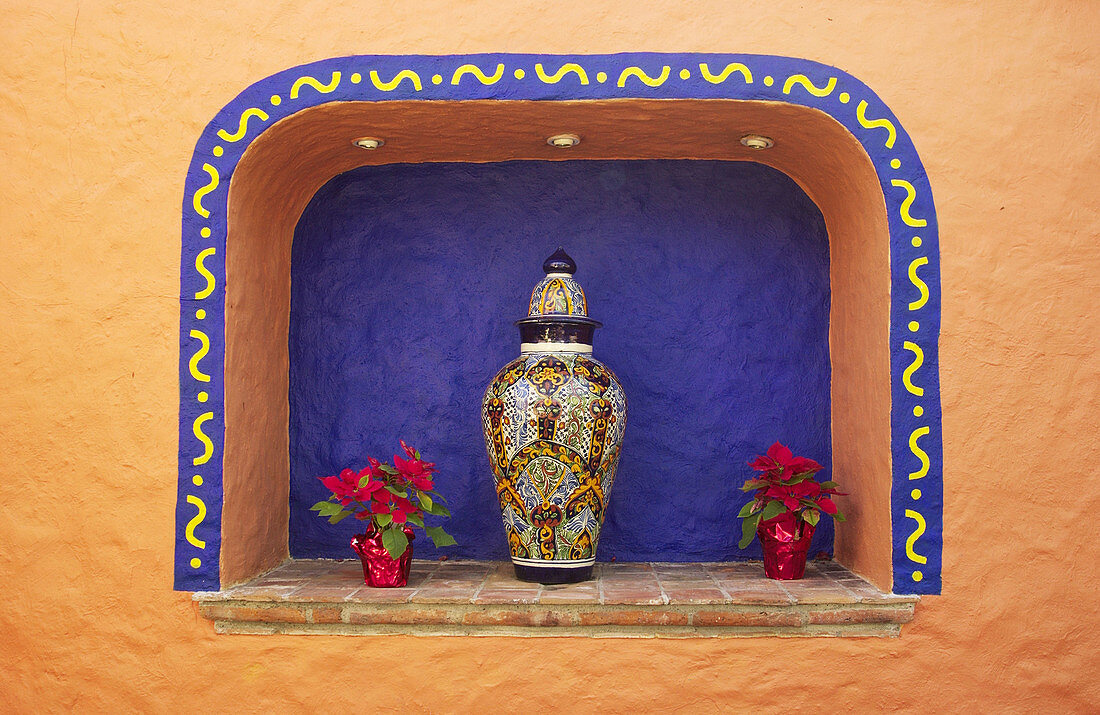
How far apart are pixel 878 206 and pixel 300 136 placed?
1.88m

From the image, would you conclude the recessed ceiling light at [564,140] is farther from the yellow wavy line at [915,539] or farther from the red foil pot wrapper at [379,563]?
the yellow wavy line at [915,539]

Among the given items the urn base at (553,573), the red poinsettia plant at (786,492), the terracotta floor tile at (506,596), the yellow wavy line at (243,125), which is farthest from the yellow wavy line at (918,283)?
the yellow wavy line at (243,125)

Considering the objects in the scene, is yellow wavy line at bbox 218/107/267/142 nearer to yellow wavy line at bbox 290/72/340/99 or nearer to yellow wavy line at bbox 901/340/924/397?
yellow wavy line at bbox 290/72/340/99

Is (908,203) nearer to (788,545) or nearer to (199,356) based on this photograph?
(788,545)

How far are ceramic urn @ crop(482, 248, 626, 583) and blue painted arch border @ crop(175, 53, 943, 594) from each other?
754 millimetres

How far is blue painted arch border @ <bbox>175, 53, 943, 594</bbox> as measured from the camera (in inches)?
94.7

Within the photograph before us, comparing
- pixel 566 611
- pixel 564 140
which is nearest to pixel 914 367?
pixel 566 611

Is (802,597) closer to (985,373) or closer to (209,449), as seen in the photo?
(985,373)

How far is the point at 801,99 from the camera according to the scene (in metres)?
2.45

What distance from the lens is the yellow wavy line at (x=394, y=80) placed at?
2.46 m

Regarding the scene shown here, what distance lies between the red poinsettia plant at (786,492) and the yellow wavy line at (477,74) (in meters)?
1.49

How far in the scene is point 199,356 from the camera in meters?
2.48

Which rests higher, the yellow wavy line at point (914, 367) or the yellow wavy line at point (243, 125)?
the yellow wavy line at point (243, 125)

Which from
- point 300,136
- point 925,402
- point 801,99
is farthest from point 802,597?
point 300,136
